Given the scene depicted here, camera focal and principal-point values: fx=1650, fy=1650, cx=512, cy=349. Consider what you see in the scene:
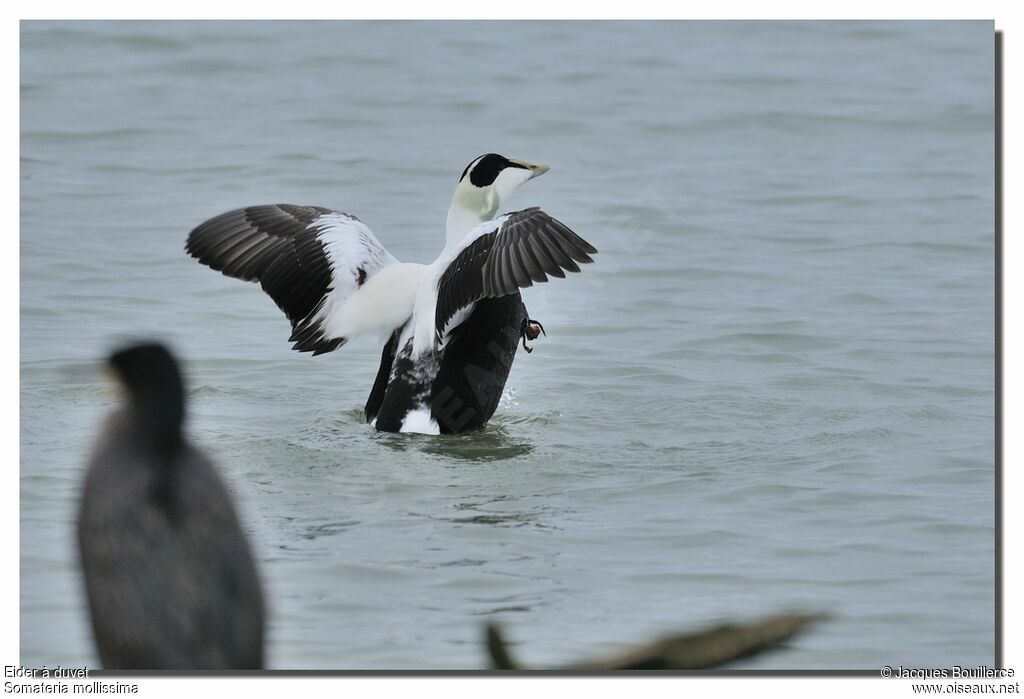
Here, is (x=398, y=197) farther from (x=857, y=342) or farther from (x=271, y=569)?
(x=271, y=569)

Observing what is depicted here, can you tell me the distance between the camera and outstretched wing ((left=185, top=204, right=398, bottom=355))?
8.12m

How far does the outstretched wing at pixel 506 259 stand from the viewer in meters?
7.34

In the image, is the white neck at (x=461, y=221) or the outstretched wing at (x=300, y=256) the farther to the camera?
the white neck at (x=461, y=221)

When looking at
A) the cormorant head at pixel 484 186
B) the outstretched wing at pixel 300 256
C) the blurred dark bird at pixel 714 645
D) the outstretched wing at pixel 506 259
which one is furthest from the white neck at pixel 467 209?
the blurred dark bird at pixel 714 645

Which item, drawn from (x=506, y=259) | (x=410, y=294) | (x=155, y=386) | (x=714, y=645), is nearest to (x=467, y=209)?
(x=410, y=294)

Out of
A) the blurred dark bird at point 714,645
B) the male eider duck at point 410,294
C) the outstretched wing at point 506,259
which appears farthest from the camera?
the male eider duck at point 410,294

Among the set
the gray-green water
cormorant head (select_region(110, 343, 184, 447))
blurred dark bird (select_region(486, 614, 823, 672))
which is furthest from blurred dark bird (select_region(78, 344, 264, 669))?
blurred dark bird (select_region(486, 614, 823, 672))

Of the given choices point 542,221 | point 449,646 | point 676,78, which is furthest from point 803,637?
point 676,78

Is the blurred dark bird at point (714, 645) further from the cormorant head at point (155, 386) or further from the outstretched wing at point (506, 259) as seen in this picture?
the outstretched wing at point (506, 259)

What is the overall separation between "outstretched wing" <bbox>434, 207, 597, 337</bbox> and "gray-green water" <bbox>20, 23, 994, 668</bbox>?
767mm

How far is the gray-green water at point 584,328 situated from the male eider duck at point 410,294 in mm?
225

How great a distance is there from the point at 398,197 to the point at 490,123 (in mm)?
1978

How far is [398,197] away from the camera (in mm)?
12391

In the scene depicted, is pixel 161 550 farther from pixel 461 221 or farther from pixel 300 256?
pixel 461 221
